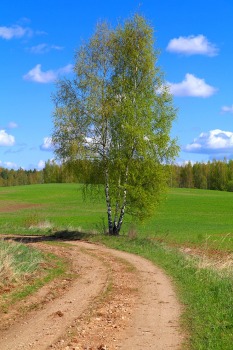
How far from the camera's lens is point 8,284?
14.3 m

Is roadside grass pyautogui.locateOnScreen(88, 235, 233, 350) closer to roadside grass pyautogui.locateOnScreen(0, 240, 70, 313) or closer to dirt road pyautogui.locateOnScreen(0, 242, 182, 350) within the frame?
dirt road pyautogui.locateOnScreen(0, 242, 182, 350)

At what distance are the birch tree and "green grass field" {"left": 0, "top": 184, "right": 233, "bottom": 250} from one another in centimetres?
273

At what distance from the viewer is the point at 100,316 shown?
11.0 metres

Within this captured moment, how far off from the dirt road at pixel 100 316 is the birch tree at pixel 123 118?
14.1m

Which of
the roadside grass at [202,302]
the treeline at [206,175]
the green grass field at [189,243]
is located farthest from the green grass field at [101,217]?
the treeline at [206,175]

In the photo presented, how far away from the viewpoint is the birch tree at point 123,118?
102 feet

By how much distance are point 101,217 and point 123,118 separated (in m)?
16.4

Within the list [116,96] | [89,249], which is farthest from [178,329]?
[116,96]

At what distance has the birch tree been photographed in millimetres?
30969

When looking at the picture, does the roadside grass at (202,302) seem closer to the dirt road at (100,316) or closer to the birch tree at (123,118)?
the dirt road at (100,316)

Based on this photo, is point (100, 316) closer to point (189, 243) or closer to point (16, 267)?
point (16, 267)

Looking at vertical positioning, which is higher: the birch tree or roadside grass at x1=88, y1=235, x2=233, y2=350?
the birch tree

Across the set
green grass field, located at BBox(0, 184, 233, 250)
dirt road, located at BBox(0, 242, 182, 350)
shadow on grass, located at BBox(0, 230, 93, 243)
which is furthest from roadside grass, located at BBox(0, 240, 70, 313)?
green grass field, located at BBox(0, 184, 233, 250)

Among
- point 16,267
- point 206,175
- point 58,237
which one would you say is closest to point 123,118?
point 58,237
